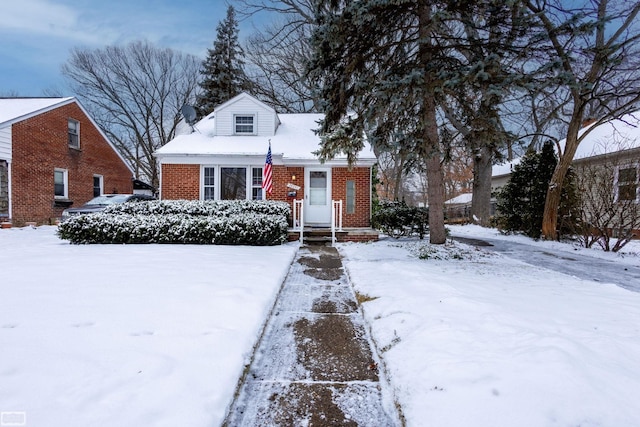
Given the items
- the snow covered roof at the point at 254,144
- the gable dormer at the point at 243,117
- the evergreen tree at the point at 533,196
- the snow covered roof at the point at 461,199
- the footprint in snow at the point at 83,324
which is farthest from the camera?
the snow covered roof at the point at 461,199

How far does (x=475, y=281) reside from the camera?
15.8 ft

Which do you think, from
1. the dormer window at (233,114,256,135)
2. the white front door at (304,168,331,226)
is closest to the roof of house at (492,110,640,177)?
the white front door at (304,168,331,226)

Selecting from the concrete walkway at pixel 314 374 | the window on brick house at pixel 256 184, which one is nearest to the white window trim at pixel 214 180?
the window on brick house at pixel 256 184

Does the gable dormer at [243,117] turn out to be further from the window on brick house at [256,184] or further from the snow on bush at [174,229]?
the snow on bush at [174,229]

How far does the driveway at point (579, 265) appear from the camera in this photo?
5656 millimetres

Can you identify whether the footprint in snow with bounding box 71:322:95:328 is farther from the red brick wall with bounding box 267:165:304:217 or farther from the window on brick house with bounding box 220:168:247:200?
the window on brick house with bounding box 220:168:247:200

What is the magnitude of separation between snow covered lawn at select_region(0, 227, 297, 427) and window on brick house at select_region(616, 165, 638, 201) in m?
9.72

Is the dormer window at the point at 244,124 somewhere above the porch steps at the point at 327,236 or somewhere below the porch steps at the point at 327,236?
above

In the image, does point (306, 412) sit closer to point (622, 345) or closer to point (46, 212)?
point (622, 345)

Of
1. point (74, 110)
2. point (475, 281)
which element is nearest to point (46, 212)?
point (74, 110)

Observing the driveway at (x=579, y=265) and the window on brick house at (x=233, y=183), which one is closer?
the driveway at (x=579, y=265)

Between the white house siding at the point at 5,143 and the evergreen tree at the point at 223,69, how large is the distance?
520 inches

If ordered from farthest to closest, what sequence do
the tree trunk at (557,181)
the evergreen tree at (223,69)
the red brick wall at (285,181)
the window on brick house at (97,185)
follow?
the evergreen tree at (223,69) < the window on brick house at (97,185) < the red brick wall at (285,181) < the tree trunk at (557,181)

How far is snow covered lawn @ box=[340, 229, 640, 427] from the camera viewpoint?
1.82 meters
